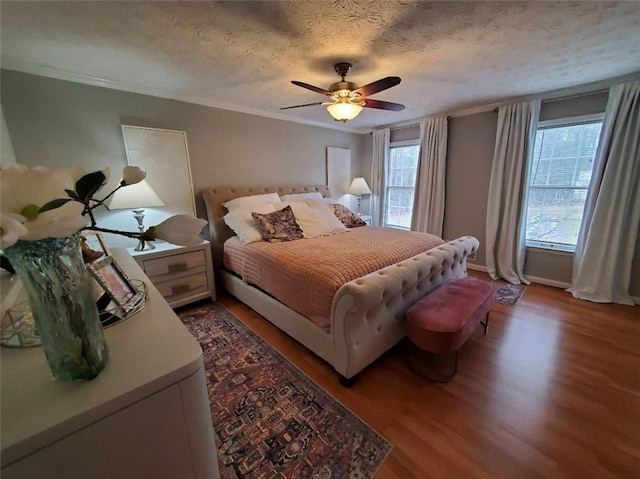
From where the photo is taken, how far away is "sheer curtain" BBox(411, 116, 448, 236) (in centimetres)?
371

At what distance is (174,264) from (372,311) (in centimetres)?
196

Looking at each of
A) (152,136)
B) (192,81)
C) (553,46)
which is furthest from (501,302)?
(152,136)

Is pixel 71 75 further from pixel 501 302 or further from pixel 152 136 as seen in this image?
pixel 501 302

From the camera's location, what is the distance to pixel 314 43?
68.1 inches

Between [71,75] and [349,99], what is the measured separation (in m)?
2.37

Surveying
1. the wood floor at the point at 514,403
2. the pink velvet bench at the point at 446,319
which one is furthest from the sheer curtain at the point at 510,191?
the pink velvet bench at the point at 446,319

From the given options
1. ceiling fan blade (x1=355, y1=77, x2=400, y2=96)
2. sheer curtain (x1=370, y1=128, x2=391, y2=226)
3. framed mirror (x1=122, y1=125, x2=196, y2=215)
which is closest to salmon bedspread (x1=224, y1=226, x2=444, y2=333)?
framed mirror (x1=122, y1=125, x2=196, y2=215)

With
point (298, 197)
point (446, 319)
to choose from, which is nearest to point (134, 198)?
point (298, 197)

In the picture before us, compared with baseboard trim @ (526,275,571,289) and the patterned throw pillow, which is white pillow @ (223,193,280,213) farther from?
baseboard trim @ (526,275,571,289)

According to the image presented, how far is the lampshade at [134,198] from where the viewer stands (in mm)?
2189

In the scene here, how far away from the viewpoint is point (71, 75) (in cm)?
215

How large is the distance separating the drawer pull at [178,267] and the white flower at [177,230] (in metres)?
2.14

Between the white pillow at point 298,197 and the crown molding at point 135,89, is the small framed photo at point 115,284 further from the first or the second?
the white pillow at point 298,197

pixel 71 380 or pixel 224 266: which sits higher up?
pixel 71 380
